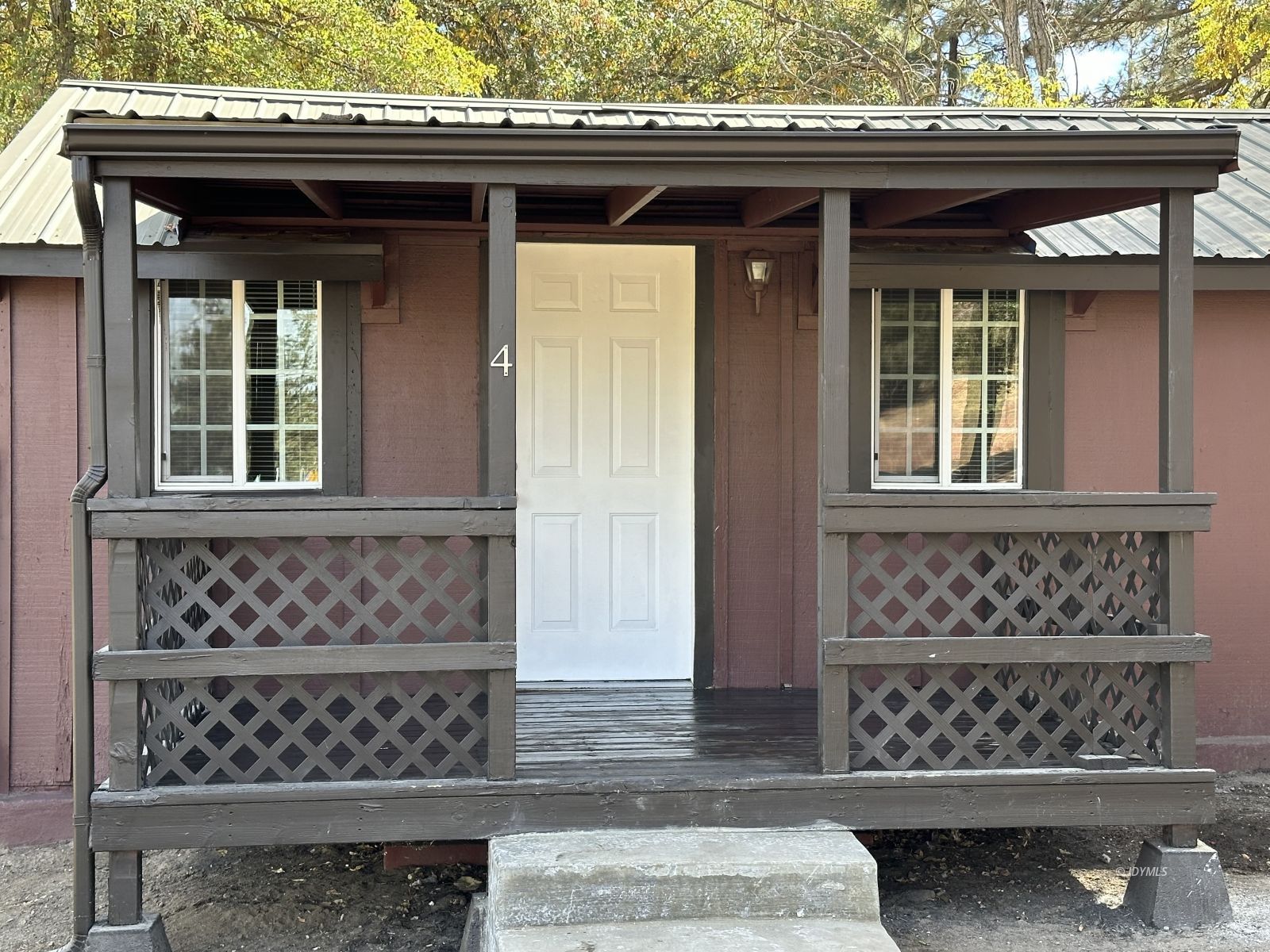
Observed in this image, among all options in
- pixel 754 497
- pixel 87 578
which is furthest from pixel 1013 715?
pixel 87 578

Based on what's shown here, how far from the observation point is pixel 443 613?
18.5 ft

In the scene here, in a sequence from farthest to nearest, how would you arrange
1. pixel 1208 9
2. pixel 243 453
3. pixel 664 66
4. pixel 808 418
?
pixel 664 66
pixel 1208 9
pixel 808 418
pixel 243 453

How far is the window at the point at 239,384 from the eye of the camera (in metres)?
5.41

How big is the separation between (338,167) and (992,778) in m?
3.25

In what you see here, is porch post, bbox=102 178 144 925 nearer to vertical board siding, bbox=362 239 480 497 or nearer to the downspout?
the downspout

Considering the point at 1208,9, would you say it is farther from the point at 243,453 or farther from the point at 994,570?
the point at 243,453

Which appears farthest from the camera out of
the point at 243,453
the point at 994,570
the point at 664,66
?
the point at 664,66

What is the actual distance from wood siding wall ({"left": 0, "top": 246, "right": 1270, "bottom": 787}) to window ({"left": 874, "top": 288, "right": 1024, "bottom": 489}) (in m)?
0.32

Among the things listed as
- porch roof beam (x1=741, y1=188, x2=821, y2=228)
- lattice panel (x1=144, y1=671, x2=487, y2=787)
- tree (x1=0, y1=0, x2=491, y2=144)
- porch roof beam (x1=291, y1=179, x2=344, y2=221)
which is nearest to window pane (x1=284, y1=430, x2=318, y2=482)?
porch roof beam (x1=291, y1=179, x2=344, y2=221)

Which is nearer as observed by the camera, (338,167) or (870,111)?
(338,167)

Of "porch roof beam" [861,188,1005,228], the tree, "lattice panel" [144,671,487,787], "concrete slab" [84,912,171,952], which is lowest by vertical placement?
"concrete slab" [84,912,171,952]

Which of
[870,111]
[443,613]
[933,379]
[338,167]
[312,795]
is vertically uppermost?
[870,111]

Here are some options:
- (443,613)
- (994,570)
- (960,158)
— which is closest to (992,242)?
(960,158)

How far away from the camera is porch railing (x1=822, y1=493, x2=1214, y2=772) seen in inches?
168
